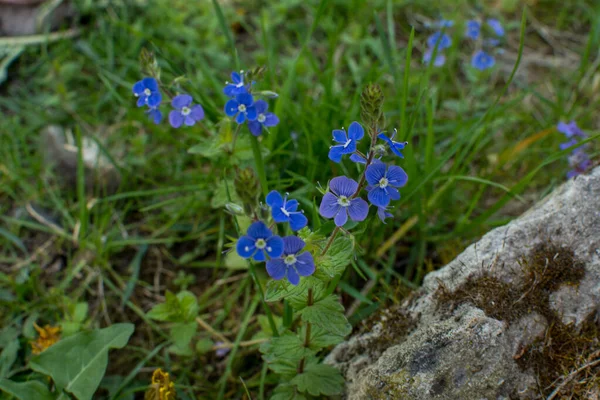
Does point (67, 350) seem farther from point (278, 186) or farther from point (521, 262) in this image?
point (521, 262)

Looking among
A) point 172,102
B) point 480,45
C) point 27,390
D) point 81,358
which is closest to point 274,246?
point 172,102

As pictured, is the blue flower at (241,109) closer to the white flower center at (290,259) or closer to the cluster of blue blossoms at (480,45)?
the white flower center at (290,259)

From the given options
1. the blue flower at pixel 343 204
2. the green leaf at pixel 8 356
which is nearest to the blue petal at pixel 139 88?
the blue flower at pixel 343 204

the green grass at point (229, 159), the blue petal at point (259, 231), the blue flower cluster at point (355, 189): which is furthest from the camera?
the green grass at point (229, 159)

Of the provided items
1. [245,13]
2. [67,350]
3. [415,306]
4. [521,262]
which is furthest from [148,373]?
[245,13]

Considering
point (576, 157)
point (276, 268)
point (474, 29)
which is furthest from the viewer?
point (474, 29)

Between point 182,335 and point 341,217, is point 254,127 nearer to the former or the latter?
point 341,217
